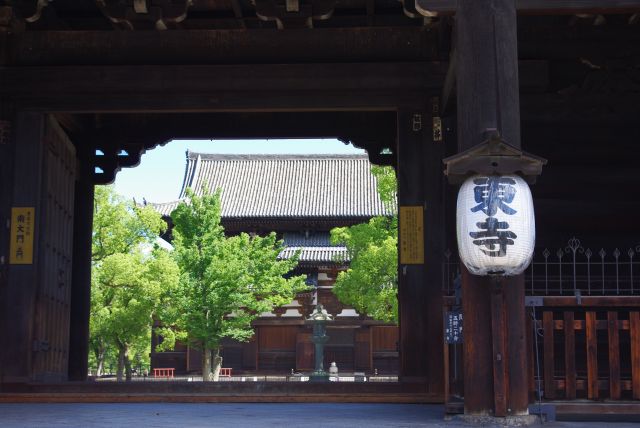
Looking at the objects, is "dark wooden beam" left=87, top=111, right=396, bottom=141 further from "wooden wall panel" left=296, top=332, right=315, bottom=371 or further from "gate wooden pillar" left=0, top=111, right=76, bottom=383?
"wooden wall panel" left=296, top=332, right=315, bottom=371

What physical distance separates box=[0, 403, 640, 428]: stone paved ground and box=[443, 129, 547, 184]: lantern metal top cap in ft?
6.72

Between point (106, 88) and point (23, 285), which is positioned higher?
point (106, 88)

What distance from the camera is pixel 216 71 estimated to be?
38.5 ft

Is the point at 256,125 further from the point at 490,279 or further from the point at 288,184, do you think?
the point at 288,184

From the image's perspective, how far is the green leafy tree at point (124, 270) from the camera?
25031mm

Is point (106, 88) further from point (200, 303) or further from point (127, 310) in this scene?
point (200, 303)

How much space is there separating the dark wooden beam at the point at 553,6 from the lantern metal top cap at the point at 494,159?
4.69 ft

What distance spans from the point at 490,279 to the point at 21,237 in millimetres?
6281

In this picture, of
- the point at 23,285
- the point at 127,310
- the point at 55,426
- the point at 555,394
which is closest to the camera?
the point at 55,426

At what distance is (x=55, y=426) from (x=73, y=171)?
6403mm

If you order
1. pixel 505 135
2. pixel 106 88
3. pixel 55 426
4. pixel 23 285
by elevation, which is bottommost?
pixel 55 426

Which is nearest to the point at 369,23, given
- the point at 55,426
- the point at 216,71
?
the point at 216,71

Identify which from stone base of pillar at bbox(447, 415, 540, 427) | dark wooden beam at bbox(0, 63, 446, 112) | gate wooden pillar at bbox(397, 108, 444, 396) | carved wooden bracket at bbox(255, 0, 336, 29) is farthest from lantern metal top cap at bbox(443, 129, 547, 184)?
dark wooden beam at bbox(0, 63, 446, 112)

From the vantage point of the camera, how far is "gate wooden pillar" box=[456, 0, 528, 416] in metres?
7.57
